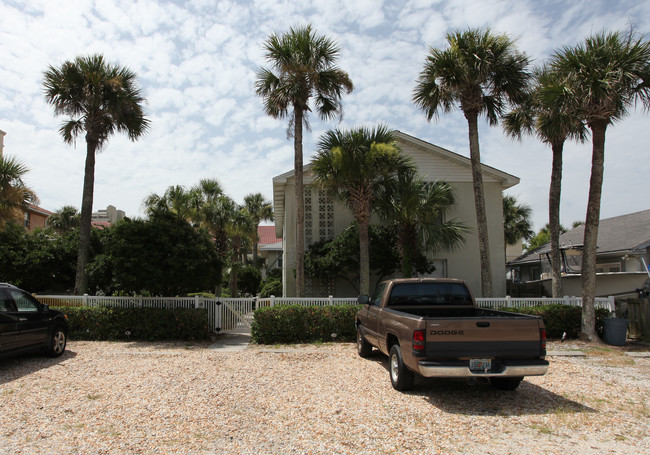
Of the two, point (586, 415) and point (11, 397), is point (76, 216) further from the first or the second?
point (586, 415)

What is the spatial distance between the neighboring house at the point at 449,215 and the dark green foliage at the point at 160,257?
5402mm

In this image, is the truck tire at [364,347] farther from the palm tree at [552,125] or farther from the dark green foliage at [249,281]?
the dark green foliage at [249,281]

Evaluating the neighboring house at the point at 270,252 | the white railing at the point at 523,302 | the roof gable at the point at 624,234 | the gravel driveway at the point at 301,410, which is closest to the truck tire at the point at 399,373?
the gravel driveway at the point at 301,410

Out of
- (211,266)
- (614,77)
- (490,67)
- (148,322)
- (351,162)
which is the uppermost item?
(490,67)

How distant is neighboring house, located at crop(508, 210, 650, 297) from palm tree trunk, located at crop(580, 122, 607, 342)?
309 centimetres

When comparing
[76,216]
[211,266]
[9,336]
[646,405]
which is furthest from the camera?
[76,216]

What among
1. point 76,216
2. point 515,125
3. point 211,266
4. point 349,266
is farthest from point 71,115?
point 76,216

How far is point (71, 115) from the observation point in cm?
1452

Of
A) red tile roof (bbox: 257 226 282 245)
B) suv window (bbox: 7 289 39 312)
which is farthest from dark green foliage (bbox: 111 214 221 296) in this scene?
red tile roof (bbox: 257 226 282 245)

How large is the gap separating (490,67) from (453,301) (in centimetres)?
850

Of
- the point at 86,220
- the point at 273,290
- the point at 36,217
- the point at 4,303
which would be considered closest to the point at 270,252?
the point at 273,290

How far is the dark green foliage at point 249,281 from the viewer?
3216cm

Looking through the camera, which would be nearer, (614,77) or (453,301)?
(453,301)

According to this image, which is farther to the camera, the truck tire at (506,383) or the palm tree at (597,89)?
the palm tree at (597,89)
